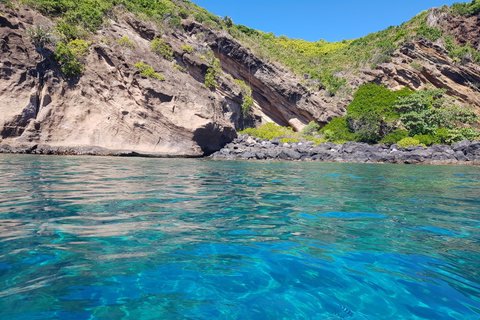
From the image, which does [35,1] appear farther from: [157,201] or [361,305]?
[361,305]

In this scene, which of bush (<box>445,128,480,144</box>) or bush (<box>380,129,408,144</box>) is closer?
bush (<box>445,128,480,144</box>)

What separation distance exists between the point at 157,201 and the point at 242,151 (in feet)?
44.5

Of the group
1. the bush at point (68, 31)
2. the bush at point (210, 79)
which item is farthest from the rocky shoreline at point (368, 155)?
the bush at point (68, 31)

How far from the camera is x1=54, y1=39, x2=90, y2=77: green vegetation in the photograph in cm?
1509

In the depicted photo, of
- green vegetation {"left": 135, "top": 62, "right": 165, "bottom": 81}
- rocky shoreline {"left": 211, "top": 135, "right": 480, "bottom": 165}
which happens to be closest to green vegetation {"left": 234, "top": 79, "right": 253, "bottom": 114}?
rocky shoreline {"left": 211, "top": 135, "right": 480, "bottom": 165}

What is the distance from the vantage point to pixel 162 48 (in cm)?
1948

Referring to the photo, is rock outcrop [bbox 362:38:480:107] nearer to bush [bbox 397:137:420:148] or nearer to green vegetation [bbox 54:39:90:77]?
bush [bbox 397:137:420:148]

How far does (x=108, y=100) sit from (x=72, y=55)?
3.01 meters

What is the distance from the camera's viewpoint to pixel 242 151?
17.9m

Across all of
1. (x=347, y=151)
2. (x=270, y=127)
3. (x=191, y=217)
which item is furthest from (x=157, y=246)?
(x=270, y=127)

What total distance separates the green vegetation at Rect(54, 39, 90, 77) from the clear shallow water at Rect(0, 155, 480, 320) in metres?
13.6

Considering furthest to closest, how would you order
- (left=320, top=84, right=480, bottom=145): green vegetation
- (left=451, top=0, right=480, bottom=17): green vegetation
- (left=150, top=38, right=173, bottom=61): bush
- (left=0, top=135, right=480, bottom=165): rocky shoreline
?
(left=451, top=0, right=480, bottom=17): green vegetation, (left=320, top=84, right=480, bottom=145): green vegetation, (left=150, top=38, right=173, bottom=61): bush, (left=0, top=135, right=480, bottom=165): rocky shoreline

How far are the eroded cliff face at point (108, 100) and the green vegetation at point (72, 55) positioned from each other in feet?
1.00

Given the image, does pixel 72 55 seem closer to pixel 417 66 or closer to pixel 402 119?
pixel 402 119
